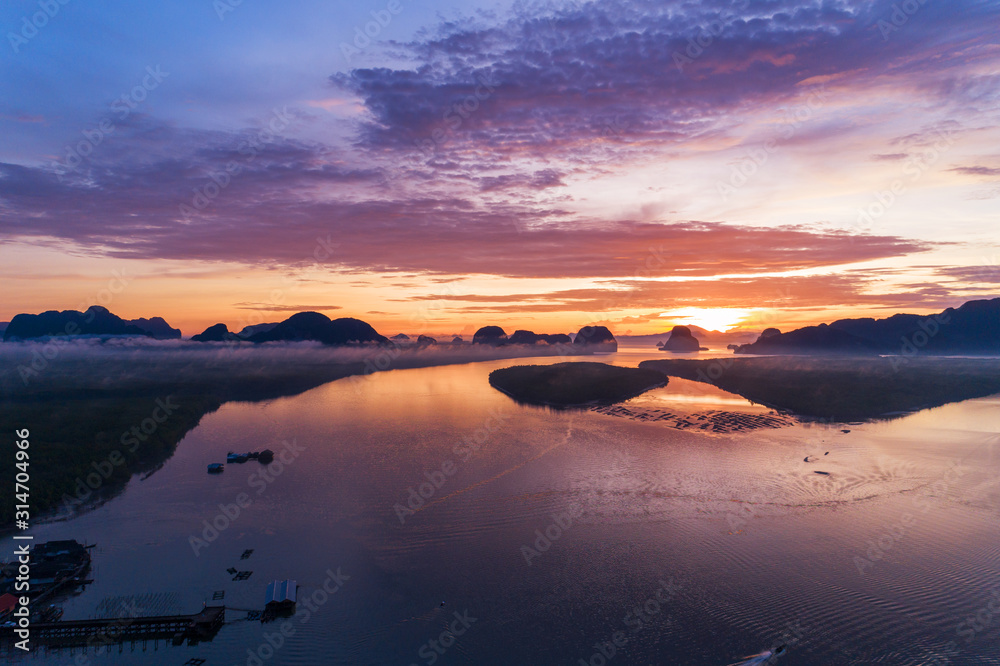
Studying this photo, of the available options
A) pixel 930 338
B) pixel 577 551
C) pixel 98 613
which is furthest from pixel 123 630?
pixel 930 338

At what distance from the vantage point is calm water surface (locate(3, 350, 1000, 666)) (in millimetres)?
15109

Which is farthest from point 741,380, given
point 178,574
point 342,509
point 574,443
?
point 178,574

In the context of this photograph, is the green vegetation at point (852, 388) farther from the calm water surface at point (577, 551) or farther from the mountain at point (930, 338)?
the mountain at point (930, 338)

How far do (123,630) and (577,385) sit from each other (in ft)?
200

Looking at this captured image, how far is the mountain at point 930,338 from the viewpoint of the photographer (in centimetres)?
17025

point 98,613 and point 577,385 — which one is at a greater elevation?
point 577,385

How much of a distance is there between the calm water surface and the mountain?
171 meters

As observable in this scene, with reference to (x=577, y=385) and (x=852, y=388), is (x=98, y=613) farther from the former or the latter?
(x=852, y=388)

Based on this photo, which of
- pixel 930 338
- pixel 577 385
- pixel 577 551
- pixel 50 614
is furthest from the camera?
pixel 930 338

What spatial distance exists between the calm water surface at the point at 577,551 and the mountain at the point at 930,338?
171 m

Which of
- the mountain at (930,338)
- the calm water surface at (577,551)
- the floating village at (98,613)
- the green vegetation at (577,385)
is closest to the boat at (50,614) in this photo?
the floating village at (98,613)

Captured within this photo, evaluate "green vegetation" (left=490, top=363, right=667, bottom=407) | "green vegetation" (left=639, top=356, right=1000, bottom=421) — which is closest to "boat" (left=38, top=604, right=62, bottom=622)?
"green vegetation" (left=490, top=363, right=667, bottom=407)

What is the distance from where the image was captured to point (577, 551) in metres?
20.9

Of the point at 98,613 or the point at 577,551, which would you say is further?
the point at 577,551
